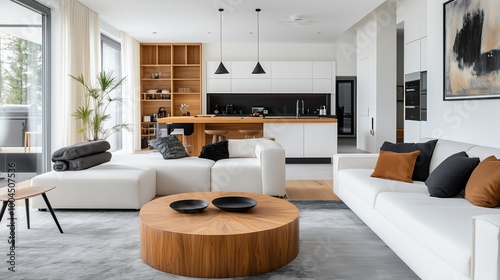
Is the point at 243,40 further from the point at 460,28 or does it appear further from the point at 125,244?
the point at 125,244

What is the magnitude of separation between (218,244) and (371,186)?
5.17 feet

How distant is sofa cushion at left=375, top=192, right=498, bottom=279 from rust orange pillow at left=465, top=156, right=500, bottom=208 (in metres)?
0.06

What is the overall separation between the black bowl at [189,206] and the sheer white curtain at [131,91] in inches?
A: 282

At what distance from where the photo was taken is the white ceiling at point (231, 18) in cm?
723

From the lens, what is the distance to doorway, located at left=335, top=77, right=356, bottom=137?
13969 millimetres

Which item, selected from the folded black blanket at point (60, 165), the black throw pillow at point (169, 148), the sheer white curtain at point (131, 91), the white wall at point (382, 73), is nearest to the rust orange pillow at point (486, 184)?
the black throw pillow at point (169, 148)

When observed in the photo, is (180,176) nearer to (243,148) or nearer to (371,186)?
(243,148)

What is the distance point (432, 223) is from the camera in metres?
2.55

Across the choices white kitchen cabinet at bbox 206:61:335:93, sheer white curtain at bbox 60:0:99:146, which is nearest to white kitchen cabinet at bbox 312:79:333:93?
white kitchen cabinet at bbox 206:61:335:93

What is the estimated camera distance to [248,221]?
10.1ft

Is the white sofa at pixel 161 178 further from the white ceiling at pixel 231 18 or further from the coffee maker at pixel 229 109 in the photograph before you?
the coffee maker at pixel 229 109

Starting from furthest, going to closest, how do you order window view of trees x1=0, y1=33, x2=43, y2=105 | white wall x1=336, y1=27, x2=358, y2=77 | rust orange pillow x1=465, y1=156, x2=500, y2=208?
white wall x1=336, y1=27, x2=358, y2=77, window view of trees x1=0, y1=33, x2=43, y2=105, rust orange pillow x1=465, y1=156, x2=500, y2=208

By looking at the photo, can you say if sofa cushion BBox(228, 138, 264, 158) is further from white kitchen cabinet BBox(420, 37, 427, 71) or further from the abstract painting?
white kitchen cabinet BBox(420, 37, 427, 71)

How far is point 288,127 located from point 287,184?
2.35 metres
